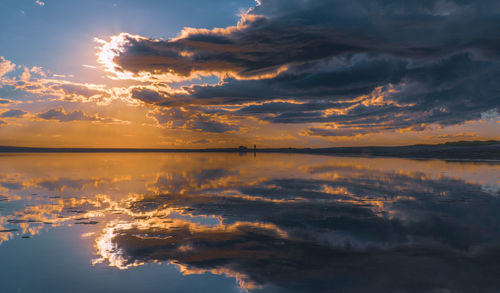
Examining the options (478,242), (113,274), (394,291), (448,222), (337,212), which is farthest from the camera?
(337,212)

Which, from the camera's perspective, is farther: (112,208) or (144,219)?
(112,208)

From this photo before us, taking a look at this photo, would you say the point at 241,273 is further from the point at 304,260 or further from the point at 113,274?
the point at 113,274

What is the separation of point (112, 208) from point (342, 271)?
11.7 meters

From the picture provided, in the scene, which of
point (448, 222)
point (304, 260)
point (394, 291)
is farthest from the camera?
point (448, 222)

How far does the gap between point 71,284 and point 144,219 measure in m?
5.82

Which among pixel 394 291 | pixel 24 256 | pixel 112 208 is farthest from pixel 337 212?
pixel 24 256

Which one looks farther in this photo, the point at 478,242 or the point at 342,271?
the point at 478,242

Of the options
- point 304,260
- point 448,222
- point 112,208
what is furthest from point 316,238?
point 112,208

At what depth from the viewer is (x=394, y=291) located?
7004mm

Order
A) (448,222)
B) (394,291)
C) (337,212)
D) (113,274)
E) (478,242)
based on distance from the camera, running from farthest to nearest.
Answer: (337,212) < (448,222) < (478,242) < (113,274) < (394,291)

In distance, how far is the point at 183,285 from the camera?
733cm

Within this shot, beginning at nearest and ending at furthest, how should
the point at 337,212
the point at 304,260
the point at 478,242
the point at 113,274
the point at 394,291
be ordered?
the point at 394,291 → the point at 113,274 → the point at 304,260 → the point at 478,242 → the point at 337,212

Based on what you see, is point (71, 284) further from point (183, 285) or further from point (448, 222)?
Result: point (448, 222)

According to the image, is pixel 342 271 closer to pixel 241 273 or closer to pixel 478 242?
pixel 241 273
